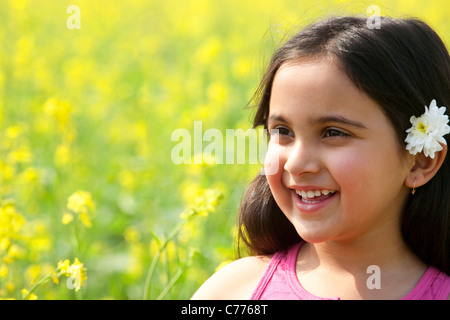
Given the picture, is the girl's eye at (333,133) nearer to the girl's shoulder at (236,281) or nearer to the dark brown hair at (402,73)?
the dark brown hair at (402,73)

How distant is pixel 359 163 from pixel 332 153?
6 centimetres

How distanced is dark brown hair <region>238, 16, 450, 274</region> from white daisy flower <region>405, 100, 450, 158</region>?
0.06 feet

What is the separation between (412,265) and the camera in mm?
1711

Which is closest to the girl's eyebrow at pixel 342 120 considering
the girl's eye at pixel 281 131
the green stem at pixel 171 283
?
the girl's eye at pixel 281 131

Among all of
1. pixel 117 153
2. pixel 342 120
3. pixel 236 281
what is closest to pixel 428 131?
pixel 342 120

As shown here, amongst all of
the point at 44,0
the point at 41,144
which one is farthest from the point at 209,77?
the point at 44,0

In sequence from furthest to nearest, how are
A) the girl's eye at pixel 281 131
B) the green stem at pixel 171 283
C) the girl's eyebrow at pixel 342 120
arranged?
the green stem at pixel 171 283, the girl's eye at pixel 281 131, the girl's eyebrow at pixel 342 120

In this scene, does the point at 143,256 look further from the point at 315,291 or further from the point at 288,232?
the point at 315,291

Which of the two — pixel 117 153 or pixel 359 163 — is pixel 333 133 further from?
pixel 117 153

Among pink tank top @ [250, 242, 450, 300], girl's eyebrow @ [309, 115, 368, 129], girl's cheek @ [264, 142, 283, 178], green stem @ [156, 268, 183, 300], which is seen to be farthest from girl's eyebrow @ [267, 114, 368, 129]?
green stem @ [156, 268, 183, 300]

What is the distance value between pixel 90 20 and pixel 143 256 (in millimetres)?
4726

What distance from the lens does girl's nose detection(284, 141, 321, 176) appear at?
1.57 m

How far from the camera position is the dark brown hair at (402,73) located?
1602mm

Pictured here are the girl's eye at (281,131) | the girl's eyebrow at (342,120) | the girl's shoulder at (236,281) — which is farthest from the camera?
the girl's shoulder at (236,281)
